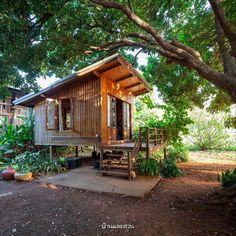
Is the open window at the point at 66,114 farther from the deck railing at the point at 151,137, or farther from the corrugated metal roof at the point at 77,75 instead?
the deck railing at the point at 151,137

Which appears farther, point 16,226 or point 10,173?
point 10,173

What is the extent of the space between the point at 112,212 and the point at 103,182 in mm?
2366

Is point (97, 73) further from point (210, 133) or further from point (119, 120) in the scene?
point (210, 133)

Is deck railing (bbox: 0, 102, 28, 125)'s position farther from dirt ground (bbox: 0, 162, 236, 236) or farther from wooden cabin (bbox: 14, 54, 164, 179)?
dirt ground (bbox: 0, 162, 236, 236)

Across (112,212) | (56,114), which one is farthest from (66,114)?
(112,212)

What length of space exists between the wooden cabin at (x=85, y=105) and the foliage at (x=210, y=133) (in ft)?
36.7

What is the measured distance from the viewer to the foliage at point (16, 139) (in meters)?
11.7

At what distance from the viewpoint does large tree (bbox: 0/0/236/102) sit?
5.46 metres

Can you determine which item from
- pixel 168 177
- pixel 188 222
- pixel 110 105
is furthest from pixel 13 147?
pixel 188 222

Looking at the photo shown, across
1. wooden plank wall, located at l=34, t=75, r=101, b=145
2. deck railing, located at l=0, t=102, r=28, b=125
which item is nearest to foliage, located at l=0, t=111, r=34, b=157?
deck railing, located at l=0, t=102, r=28, b=125

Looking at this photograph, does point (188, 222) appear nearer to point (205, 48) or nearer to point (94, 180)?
point (94, 180)

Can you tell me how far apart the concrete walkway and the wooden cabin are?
1.37 m

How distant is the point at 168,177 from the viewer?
Answer: 8656 mm

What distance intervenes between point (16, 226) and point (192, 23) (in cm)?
928
